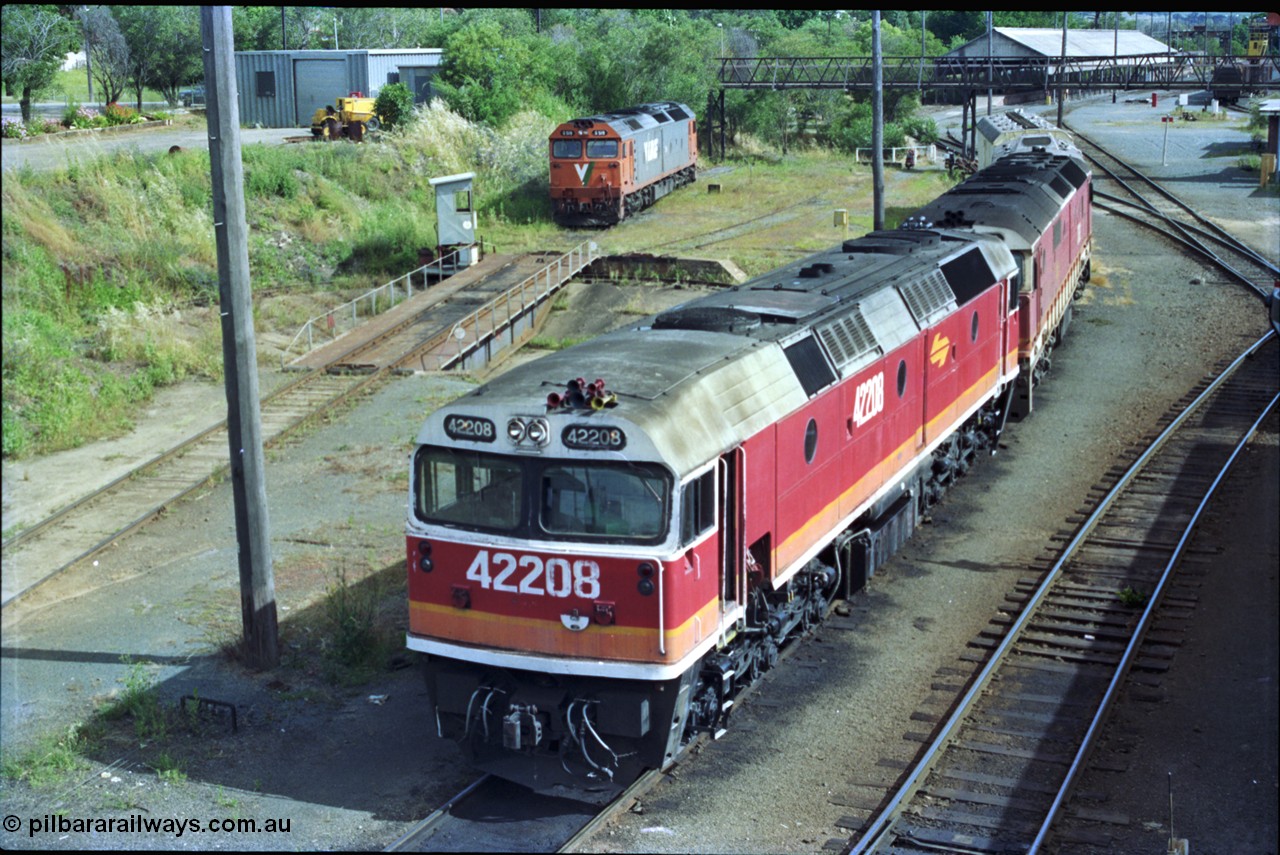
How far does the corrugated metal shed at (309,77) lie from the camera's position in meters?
53.7

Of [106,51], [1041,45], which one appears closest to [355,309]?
[106,51]

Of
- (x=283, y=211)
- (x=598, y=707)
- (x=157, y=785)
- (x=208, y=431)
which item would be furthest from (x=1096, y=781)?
(x=283, y=211)

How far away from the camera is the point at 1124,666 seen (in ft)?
46.0

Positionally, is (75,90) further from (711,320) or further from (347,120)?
(711,320)

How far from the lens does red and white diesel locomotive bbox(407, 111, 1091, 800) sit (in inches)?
417

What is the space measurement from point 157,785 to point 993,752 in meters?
7.58

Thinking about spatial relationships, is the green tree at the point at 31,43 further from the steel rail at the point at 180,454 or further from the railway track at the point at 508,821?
the railway track at the point at 508,821

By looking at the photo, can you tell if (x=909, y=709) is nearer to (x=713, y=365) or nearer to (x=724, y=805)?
(x=724, y=805)

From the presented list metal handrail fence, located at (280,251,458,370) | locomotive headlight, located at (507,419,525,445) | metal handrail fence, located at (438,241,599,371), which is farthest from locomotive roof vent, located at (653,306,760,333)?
metal handrail fence, located at (280,251,458,370)

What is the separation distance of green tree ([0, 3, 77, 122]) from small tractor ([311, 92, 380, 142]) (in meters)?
15.8

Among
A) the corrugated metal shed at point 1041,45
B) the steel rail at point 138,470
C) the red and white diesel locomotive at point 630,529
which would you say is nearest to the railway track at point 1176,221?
the corrugated metal shed at point 1041,45

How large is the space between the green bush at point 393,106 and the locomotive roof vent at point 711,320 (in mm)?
37980

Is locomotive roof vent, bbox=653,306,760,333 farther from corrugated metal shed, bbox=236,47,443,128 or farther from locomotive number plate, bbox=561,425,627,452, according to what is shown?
corrugated metal shed, bbox=236,47,443,128

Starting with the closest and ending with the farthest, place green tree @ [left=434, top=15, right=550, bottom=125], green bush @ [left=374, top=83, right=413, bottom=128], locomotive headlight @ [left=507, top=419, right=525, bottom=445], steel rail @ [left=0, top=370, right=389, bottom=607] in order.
A: locomotive headlight @ [left=507, top=419, right=525, bottom=445], steel rail @ [left=0, top=370, right=389, bottom=607], green bush @ [left=374, top=83, right=413, bottom=128], green tree @ [left=434, top=15, right=550, bottom=125]
